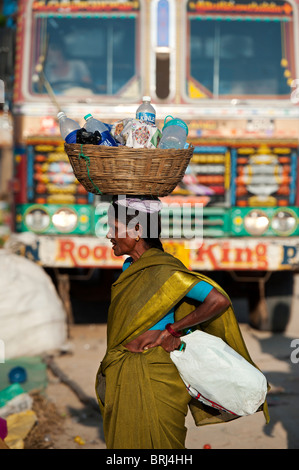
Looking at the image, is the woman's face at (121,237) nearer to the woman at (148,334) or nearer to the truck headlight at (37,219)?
the woman at (148,334)

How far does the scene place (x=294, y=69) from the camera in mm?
6414

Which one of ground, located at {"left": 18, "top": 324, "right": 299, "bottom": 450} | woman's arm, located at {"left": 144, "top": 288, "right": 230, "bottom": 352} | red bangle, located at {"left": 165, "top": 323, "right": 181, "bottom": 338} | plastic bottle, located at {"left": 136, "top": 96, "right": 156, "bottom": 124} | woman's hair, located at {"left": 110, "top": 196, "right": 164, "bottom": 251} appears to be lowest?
ground, located at {"left": 18, "top": 324, "right": 299, "bottom": 450}

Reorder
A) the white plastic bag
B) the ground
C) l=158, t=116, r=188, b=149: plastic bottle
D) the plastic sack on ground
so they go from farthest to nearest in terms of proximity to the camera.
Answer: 1. the plastic sack on ground
2. the ground
3. l=158, t=116, r=188, b=149: plastic bottle
4. the white plastic bag

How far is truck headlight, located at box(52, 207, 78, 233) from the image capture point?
637 centimetres

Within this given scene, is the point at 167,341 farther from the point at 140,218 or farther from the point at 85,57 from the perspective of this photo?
the point at 85,57

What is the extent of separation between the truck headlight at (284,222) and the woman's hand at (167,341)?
13.1ft

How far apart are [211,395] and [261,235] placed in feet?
13.2

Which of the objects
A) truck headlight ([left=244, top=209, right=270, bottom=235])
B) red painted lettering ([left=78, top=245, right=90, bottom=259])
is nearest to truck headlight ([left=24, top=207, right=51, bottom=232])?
red painted lettering ([left=78, top=245, right=90, bottom=259])

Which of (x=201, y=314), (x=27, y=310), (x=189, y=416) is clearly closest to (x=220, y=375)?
(x=201, y=314)

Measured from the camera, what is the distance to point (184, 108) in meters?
6.32

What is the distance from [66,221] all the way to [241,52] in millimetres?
2423

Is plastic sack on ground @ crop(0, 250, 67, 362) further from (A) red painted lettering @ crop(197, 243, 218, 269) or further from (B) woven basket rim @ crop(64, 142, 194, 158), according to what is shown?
(B) woven basket rim @ crop(64, 142, 194, 158)

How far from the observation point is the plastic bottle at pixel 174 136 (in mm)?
2673
